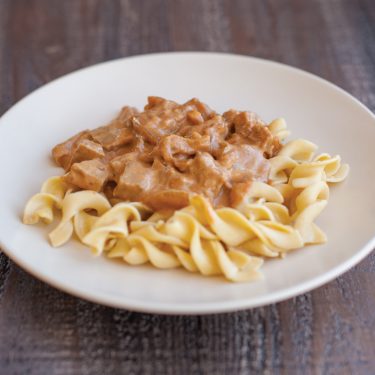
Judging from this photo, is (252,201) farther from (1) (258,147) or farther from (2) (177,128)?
(2) (177,128)

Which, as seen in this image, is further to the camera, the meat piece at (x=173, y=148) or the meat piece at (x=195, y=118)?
the meat piece at (x=195, y=118)

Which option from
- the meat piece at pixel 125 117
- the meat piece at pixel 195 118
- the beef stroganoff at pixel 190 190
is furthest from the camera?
the meat piece at pixel 125 117

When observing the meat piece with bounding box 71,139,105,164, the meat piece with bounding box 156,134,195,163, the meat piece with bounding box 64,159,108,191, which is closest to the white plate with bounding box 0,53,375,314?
the meat piece with bounding box 71,139,105,164

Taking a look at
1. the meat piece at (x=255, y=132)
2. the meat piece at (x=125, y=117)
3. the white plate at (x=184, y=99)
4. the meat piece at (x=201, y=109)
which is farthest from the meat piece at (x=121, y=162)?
the meat piece at (x=255, y=132)

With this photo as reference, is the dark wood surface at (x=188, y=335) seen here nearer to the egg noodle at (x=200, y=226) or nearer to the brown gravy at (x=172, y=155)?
the egg noodle at (x=200, y=226)

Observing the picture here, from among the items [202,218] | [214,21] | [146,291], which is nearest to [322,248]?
[202,218]

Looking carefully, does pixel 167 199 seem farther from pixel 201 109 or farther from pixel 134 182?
pixel 201 109

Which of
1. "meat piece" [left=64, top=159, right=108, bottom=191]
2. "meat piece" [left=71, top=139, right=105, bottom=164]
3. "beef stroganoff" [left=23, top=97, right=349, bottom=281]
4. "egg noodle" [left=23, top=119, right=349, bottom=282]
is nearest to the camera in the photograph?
"egg noodle" [left=23, top=119, right=349, bottom=282]

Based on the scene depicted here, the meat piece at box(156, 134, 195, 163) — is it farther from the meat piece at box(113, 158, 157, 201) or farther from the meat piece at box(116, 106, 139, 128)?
the meat piece at box(116, 106, 139, 128)
